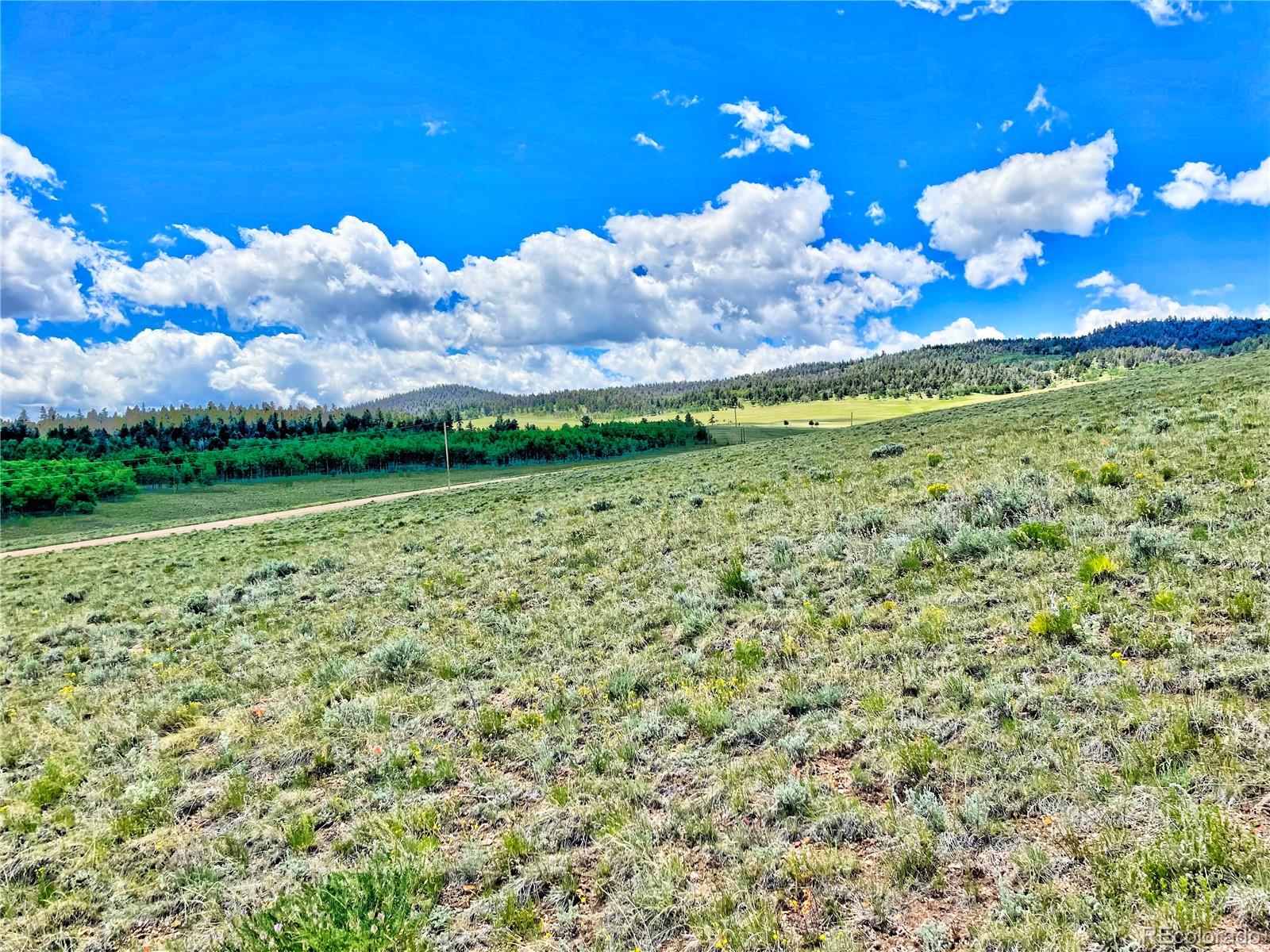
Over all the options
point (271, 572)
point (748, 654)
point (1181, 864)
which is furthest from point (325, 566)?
point (1181, 864)

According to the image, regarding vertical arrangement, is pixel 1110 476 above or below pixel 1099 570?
above

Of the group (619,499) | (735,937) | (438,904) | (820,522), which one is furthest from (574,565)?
(735,937)

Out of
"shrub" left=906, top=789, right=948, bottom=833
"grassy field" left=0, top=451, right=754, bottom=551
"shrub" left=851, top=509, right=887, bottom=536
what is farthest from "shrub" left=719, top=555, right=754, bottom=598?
"grassy field" left=0, top=451, right=754, bottom=551

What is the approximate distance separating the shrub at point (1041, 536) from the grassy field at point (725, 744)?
11cm

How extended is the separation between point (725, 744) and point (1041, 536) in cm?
683

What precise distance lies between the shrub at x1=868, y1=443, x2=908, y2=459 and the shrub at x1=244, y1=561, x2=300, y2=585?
21.2 meters

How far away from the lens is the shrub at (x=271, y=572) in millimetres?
18859

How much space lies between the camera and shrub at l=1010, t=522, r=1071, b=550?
9555 millimetres

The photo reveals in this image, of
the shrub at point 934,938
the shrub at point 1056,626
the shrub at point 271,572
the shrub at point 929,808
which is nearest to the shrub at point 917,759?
the shrub at point 929,808

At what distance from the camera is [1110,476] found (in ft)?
39.3

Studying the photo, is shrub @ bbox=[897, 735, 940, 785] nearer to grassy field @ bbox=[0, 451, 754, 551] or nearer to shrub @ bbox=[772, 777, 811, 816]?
shrub @ bbox=[772, 777, 811, 816]

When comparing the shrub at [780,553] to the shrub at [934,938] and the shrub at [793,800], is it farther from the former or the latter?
the shrub at [934,938]

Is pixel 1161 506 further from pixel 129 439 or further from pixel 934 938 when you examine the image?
pixel 129 439

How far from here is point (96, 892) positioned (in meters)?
6.05
